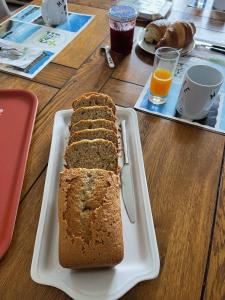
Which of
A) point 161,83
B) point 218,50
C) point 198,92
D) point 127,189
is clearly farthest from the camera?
point 218,50

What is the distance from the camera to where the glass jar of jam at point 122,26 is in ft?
3.21

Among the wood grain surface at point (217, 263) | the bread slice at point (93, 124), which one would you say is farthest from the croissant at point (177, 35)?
the wood grain surface at point (217, 263)

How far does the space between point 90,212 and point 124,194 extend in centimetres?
12

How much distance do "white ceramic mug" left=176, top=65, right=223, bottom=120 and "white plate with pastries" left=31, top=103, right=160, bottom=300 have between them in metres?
0.24

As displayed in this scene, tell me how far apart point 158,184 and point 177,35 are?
0.67 m

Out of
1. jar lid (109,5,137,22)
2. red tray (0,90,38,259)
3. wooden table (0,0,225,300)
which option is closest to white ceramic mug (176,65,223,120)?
wooden table (0,0,225,300)

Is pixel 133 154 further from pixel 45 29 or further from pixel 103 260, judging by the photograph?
pixel 45 29

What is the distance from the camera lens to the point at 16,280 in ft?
1.64

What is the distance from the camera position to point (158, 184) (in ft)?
2.14

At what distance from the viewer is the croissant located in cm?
103

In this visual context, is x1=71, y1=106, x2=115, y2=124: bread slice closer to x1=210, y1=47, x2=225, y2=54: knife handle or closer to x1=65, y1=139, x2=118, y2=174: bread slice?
x1=65, y1=139, x2=118, y2=174: bread slice

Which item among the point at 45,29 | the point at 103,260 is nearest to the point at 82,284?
the point at 103,260

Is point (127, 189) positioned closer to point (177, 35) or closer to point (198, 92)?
point (198, 92)

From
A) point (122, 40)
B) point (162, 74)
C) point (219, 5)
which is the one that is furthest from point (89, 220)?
point (219, 5)
